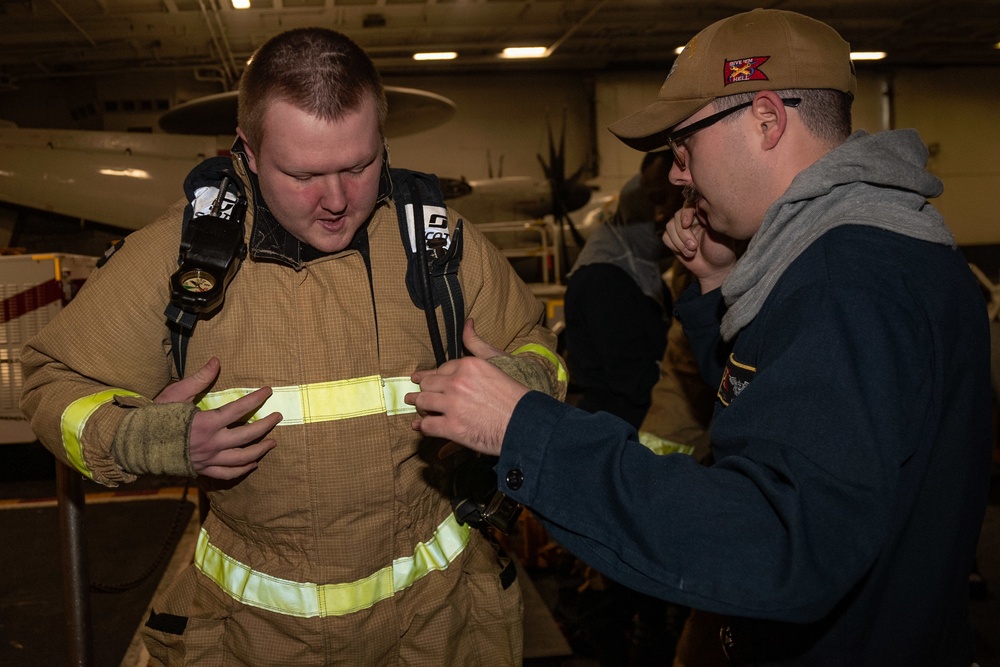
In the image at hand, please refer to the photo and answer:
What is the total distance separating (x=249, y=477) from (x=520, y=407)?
86 cm

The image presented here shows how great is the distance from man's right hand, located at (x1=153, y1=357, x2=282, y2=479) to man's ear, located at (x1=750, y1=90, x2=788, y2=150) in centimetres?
118

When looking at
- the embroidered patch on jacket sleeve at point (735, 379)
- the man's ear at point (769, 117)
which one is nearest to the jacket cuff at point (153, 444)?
the embroidered patch on jacket sleeve at point (735, 379)

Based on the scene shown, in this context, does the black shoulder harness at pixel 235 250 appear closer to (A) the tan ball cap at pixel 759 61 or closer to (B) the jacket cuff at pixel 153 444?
(B) the jacket cuff at pixel 153 444

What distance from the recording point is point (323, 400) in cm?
178

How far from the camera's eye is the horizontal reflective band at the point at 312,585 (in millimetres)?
1760

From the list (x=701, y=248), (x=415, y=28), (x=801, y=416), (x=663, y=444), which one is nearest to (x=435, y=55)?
(x=415, y=28)

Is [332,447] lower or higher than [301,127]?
lower

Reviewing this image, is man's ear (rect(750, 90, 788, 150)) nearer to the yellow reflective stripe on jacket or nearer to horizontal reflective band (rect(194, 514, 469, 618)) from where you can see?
horizontal reflective band (rect(194, 514, 469, 618))

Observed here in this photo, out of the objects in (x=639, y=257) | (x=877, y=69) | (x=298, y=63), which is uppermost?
(x=877, y=69)

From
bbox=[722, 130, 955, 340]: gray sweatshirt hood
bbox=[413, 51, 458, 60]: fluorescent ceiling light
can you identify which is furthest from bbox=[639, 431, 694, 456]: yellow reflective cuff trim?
bbox=[413, 51, 458, 60]: fluorescent ceiling light

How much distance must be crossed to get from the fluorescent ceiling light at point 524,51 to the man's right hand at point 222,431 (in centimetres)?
1547

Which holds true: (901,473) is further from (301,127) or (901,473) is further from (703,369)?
(301,127)

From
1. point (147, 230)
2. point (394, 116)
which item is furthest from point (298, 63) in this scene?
point (394, 116)

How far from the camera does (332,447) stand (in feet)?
5.80
